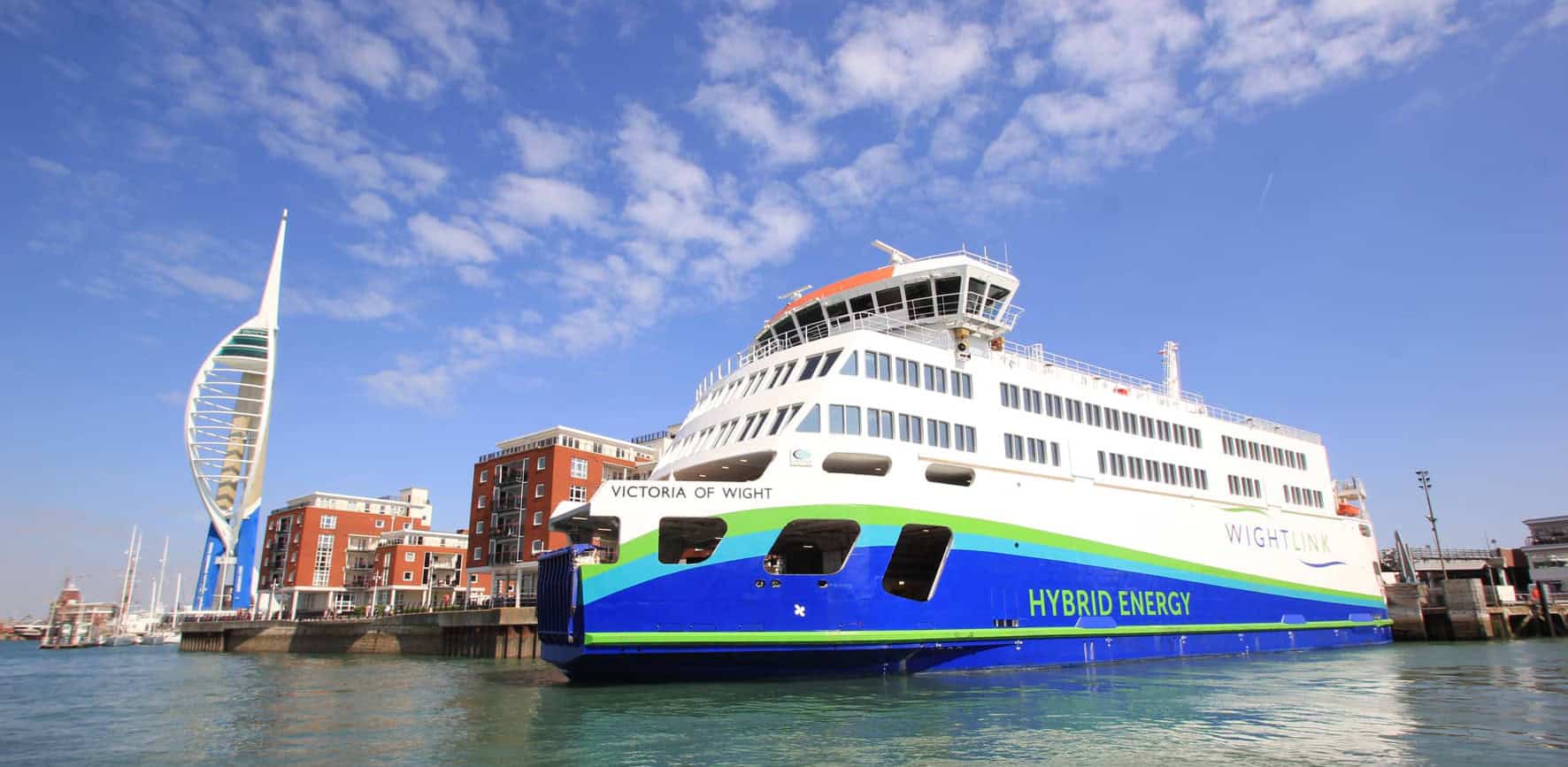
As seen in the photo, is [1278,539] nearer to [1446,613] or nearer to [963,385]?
[963,385]

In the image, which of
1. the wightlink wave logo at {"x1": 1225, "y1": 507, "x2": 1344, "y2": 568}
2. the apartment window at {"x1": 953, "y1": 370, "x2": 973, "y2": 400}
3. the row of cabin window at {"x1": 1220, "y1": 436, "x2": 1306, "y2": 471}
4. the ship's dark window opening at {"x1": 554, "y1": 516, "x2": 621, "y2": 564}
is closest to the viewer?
the ship's dark window opening at {"x1": 554, "y1": 516, "x2": 621, "y2": 564}

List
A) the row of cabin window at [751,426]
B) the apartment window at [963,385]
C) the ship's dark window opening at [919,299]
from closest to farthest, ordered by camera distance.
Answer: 1. the row of cabin window at [751,426]
2. the apartment window at [963,385]
3. the ship's dark window opening at [919,299]

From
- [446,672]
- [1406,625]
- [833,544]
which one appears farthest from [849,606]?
[1406,625]

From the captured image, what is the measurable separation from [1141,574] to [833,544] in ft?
27.0

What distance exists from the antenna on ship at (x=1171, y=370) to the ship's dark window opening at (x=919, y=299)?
11.4m

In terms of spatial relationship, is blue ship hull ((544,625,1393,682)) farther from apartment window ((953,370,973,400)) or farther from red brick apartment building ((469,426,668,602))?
red brick apartment building ((469,426,668,602))

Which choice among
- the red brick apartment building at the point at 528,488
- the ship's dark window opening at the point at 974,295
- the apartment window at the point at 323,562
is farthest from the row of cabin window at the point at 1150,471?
the apartment window at the point at 323,562

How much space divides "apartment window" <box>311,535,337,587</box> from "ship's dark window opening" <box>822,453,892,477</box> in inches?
2400

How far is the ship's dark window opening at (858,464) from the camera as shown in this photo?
17688 millimetres

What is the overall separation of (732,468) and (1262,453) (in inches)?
743

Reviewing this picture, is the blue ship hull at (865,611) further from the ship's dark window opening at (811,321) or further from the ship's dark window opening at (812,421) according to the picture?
the ship's dark window opening at (811,321)

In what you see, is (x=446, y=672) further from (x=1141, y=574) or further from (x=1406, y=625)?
(x=1406, y=625)

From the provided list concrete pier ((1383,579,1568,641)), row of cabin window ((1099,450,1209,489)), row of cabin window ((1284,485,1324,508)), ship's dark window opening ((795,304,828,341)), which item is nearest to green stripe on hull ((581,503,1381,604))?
row of cabin window ((1099,450,1209,489))

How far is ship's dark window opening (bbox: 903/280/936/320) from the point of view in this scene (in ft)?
69.7
